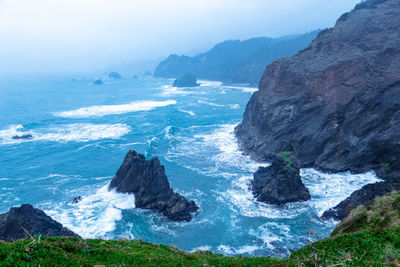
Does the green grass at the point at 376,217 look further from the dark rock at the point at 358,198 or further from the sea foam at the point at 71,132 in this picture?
the sea foam at the point at 71,132

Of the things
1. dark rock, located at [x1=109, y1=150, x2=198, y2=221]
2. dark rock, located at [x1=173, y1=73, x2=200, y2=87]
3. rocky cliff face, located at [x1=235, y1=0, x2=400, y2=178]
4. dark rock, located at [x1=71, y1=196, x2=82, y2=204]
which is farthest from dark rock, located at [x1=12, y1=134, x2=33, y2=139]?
dark rock, located at [x1=173, y1=73, x2=200, y2=87]

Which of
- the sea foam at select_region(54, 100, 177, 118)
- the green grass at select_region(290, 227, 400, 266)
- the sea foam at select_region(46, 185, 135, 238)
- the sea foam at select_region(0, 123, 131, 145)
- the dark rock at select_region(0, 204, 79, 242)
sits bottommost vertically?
the sea foam at select_region(46, 185, 135, 238)

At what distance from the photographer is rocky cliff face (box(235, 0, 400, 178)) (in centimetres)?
4009

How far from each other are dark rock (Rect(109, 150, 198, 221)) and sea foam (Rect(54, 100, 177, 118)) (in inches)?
2220

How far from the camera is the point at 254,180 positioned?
3919cm

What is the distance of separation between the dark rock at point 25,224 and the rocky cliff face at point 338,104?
112ft

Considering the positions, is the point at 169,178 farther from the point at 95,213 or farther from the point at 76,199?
the point at 76,199

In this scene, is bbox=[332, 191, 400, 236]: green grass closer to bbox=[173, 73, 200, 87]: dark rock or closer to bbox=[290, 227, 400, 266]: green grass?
bbox=[290, 227, 400, 266]: green grass

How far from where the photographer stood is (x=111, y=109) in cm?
9881

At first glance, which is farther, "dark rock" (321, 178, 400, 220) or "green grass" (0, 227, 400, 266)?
"dark rock" (321, 178, 400, 220)

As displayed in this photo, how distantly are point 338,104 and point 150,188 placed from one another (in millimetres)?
33525

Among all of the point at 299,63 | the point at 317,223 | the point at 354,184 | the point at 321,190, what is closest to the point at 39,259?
the point at 317,223

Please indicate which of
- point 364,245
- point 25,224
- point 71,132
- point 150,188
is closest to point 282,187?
point 150,188

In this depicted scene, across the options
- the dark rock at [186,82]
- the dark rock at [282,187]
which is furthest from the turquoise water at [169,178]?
the dark rock at [186,82]
